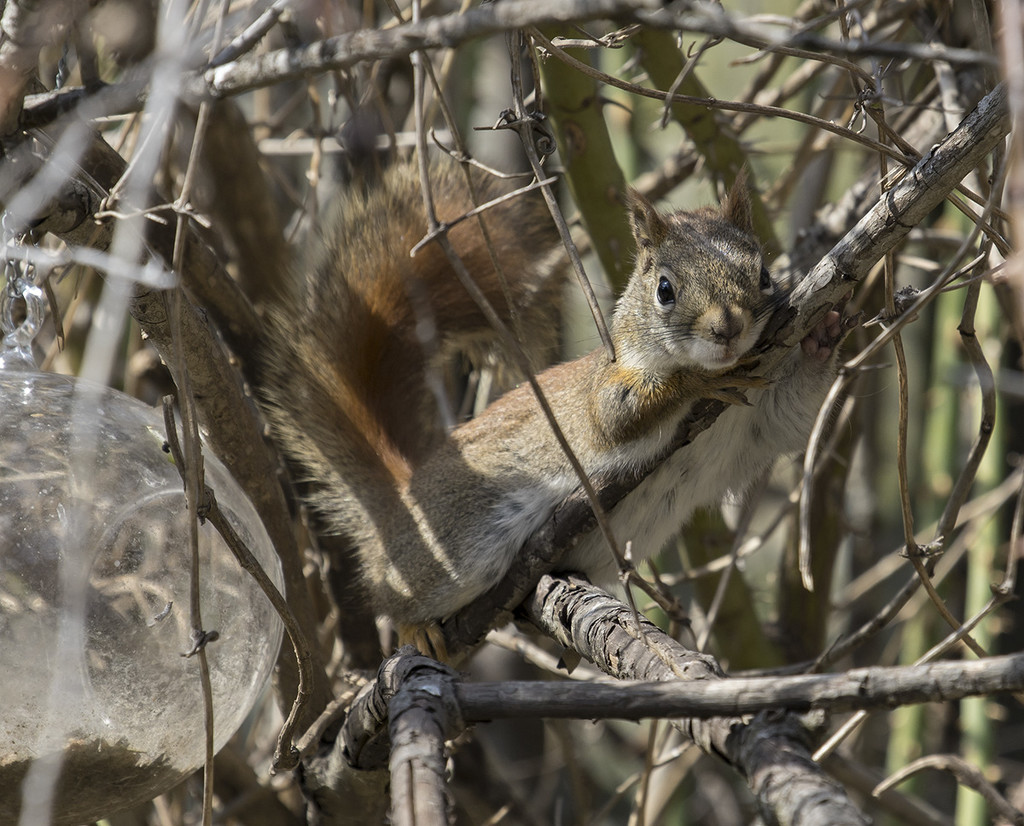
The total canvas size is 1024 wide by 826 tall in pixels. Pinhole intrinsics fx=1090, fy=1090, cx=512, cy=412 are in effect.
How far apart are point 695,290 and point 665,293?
0.08 metres

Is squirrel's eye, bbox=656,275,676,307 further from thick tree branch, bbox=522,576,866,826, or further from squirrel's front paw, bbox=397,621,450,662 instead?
squirrel's front paw, bbox=397,621,450,662

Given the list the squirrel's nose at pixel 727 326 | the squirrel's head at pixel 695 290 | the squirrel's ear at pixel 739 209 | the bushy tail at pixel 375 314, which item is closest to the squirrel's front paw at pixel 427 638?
the bushy tail at pixel 375 314

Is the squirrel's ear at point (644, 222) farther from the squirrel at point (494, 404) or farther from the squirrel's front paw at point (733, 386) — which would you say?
the squirrel's front paw at point (733, 386)

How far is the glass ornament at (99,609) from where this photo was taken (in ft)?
3.05

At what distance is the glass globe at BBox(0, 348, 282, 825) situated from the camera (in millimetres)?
930

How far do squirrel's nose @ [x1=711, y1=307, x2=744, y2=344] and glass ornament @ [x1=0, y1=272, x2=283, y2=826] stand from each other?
626 mm

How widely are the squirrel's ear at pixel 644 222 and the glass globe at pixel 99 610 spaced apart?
2.58 ft

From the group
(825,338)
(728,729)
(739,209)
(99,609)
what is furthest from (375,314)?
(728,729)

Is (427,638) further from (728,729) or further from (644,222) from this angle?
(728,729)

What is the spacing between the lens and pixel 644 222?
1.63 meters

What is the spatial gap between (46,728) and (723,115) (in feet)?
5.02

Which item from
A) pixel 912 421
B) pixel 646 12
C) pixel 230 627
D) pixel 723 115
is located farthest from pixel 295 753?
pixel 912 421

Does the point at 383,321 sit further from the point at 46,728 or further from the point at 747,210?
the point at 46,728

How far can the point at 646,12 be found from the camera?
23.0 inches
